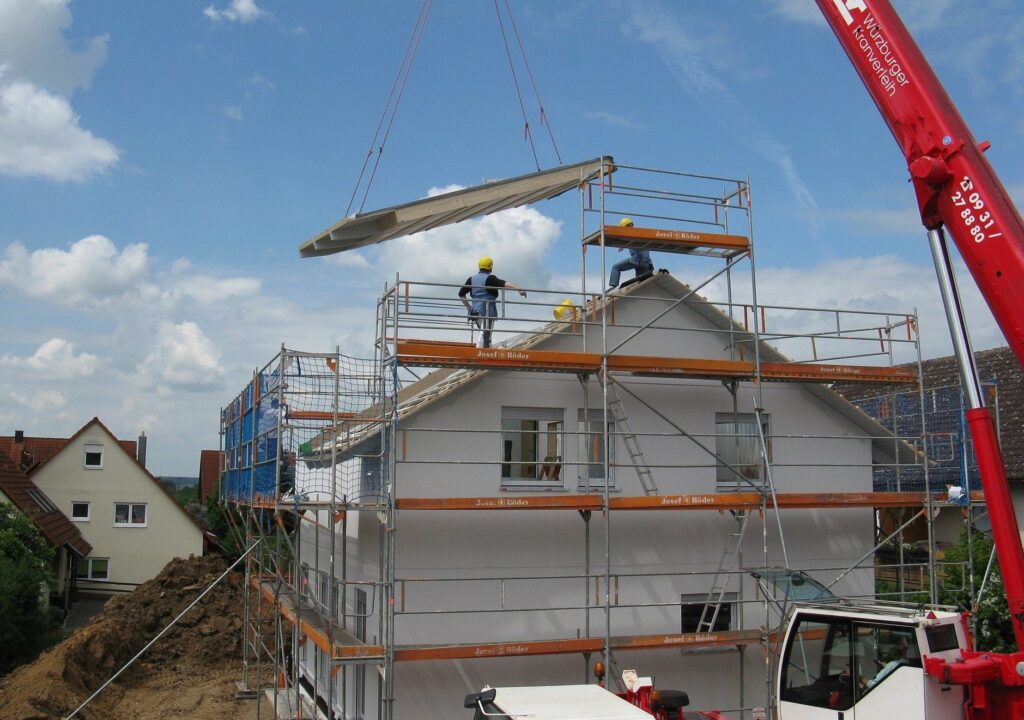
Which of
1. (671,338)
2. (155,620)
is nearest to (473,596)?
(671,338)

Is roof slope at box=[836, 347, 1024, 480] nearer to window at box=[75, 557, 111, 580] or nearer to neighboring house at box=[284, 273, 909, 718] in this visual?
neighboring house at box=[284, 273, 909, 718]

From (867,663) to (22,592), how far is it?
19.6m

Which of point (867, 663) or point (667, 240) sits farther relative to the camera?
point (667, 240)

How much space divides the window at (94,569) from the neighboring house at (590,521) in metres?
26.4

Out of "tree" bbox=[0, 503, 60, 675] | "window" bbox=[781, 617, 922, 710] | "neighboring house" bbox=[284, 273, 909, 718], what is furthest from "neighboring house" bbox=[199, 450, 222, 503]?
"window" bbox=[781, 617, 922, 710]

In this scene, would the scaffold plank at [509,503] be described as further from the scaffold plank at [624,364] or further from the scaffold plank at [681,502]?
the scaffold plank at [624,364]

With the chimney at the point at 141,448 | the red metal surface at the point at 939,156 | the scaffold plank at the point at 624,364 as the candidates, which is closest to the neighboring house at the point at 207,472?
the chimney at the point at 141,448

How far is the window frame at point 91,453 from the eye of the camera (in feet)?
131

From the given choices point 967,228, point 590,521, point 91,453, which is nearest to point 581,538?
point 590,521

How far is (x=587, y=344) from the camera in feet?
48.2

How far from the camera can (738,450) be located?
15.5 meters

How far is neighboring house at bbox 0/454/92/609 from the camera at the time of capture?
99.3 ft

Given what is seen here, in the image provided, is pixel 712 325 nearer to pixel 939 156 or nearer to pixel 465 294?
pixel 465 294

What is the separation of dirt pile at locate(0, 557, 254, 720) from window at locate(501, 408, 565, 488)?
7.67m
